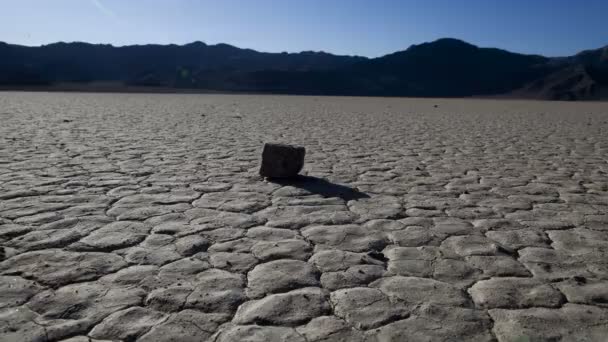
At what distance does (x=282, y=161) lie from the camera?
3.97 meters

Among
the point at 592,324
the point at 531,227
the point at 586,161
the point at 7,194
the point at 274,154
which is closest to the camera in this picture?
the point at 592,324

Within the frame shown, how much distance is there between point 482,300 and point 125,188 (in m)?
2.60

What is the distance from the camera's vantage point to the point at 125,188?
11.6ft

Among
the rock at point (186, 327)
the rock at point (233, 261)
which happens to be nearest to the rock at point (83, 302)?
the rock at point (186, 327)

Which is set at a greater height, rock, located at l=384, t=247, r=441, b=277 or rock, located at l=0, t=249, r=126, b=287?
rock, located at l=0, t=249, r=126, b=287

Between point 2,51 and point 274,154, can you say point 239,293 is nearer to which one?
point 274,154

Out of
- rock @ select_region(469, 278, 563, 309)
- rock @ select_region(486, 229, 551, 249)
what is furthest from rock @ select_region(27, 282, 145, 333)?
rock @ select_region(486, 229, 551, 249)

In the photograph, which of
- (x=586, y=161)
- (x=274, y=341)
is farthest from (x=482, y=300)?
(x=586, y=161)

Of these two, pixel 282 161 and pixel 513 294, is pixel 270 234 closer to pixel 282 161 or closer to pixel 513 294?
pixel 513 294

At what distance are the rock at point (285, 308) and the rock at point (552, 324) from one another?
0.61 metres

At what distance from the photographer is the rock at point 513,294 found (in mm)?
1846

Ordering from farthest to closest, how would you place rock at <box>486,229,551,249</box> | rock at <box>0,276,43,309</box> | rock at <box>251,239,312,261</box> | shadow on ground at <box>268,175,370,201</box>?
shadow on ground at <box>268,175,370,201</box> < rock at <box>486,229,551,249</box> < rock at <box>251,239,312,261</box> < rock at <box>0,276,43,309</box>

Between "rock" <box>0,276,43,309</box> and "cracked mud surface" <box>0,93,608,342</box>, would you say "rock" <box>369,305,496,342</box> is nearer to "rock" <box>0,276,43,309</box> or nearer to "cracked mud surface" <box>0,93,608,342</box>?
"cracked mud surface" <box>0,93,608,342</box>

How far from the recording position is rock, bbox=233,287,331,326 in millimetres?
1706
